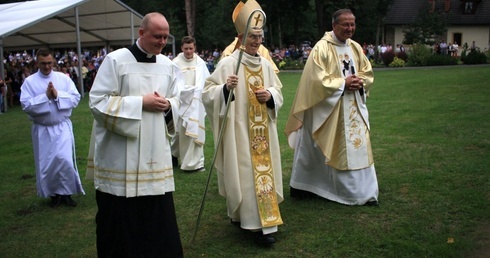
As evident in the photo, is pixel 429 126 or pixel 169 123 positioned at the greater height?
pixel 169 123

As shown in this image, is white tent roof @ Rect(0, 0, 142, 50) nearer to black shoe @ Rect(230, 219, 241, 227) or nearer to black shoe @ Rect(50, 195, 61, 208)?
black shoe @ Rect(50, 195, 61, 208)

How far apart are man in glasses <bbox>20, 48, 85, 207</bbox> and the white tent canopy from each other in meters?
11.7

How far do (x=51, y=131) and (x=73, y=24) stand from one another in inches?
688

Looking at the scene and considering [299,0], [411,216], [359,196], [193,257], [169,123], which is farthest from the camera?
[299,0]

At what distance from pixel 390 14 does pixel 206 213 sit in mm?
51245

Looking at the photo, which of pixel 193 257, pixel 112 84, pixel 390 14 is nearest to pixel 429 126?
pixel 193 257

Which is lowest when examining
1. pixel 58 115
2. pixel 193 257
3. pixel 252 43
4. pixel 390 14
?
pixel 193 257

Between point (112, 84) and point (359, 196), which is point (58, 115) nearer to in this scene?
point (112, 84)

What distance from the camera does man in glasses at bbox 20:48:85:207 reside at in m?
6.65

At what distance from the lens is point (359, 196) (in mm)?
6332

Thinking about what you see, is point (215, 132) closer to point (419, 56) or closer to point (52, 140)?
point (52, 140)

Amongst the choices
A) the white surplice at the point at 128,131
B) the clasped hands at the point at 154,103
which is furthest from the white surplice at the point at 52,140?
the clasped hands at the point at 154,103

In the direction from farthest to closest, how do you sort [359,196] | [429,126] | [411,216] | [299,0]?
[299,0] → [429,126] → [359,196] → [411,216]

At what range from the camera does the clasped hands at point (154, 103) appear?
4.24 m
